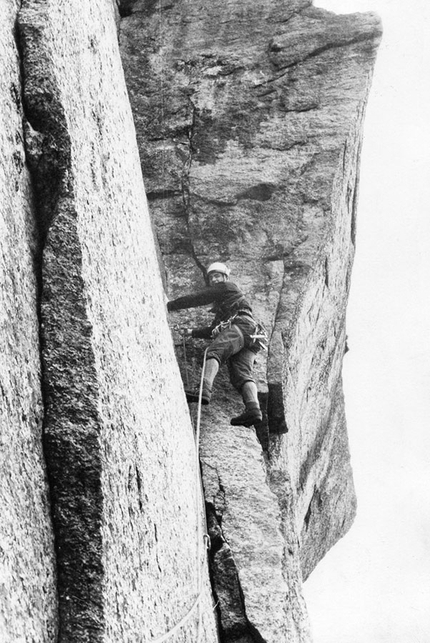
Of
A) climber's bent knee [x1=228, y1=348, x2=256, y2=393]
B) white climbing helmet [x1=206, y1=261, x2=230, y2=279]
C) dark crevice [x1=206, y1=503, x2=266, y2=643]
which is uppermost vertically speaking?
white climbing helmet [x1=206, y1=261, x2=230, y2=279]

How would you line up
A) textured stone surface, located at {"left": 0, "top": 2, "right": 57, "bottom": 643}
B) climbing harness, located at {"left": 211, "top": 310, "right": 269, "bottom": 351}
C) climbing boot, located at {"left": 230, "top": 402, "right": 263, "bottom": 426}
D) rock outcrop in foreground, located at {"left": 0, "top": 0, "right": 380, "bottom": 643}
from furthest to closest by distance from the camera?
climbing harness, located at {"left": 211, "top": 310, "right": 269, "bottom": 351}
climbing boot, located at {"left": 230, "top": 402, "right": 263, "bottom": 426}
rock outcrop in foreground, located at {"left": 0, "top": 0, "right": 380, "bottom": 643}
textured stone surface, located at {"left": 0, "top": 2, "right": 57, "bottom": 643}

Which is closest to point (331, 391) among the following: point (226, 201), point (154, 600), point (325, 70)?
point (226, 201)

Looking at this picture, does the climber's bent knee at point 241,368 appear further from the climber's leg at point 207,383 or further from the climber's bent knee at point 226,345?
the climber's leg at point 207,383

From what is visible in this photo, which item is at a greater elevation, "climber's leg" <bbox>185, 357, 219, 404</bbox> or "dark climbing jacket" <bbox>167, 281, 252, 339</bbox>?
"dark climbing jacket" <bbox>167, 281, 252, 339</bbox>

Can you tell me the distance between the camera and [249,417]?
35.3ft

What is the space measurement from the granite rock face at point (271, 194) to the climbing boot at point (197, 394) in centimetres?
27

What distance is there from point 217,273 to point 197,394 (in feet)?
5.69

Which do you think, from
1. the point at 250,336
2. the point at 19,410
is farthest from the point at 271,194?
the point at 19,410

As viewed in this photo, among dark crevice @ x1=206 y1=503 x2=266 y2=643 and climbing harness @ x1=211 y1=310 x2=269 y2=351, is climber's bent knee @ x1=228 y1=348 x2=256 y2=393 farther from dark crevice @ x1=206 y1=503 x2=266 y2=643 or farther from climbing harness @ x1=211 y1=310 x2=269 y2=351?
dark crevice @ x1=206 y1=503 x2=266 y2=643

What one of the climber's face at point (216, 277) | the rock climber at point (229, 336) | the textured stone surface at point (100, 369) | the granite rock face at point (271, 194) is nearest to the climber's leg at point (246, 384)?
the rock climber at point (229, 336)

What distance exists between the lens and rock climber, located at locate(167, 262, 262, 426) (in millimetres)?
10906

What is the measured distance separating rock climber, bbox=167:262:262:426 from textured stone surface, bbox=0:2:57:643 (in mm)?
4812

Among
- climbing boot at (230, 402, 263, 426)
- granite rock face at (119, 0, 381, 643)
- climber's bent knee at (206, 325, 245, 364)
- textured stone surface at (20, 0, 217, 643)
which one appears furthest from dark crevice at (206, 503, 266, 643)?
climber's bent knee at (206, 325, 245, 364)

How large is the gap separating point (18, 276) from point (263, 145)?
893 centimetres
